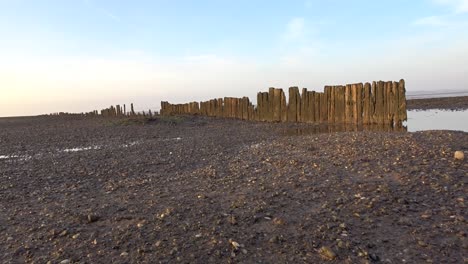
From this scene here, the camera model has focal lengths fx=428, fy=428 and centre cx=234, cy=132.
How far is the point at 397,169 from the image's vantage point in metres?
6.18

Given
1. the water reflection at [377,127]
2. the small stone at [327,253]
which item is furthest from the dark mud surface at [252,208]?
the water reflection at [377,127]

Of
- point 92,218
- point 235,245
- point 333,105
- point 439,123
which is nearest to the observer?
point 235,245

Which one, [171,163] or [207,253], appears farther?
[171,163]

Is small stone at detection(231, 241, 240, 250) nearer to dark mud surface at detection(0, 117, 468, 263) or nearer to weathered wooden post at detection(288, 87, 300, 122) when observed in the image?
dark mud surface at detection(0, 117, 468, 263)

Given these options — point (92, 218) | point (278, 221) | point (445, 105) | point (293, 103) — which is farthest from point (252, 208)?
point (445, 105)

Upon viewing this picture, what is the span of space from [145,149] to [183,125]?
9141mm

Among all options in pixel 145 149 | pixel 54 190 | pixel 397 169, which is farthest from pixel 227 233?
pixel 145 149

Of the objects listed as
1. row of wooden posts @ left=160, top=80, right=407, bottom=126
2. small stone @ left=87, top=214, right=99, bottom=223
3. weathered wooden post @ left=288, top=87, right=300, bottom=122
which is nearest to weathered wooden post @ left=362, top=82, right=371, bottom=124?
row of wooden posts @ left=160, top=80, right=407, bottom=126

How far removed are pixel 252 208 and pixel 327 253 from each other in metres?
1.40

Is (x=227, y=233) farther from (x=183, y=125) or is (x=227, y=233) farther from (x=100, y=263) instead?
(x=183, y=125)

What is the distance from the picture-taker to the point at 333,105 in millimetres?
17828

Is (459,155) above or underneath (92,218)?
above

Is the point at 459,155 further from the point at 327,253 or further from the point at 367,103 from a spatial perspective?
the point at 367,103

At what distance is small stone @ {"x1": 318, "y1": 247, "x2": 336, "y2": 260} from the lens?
11.4 feet
